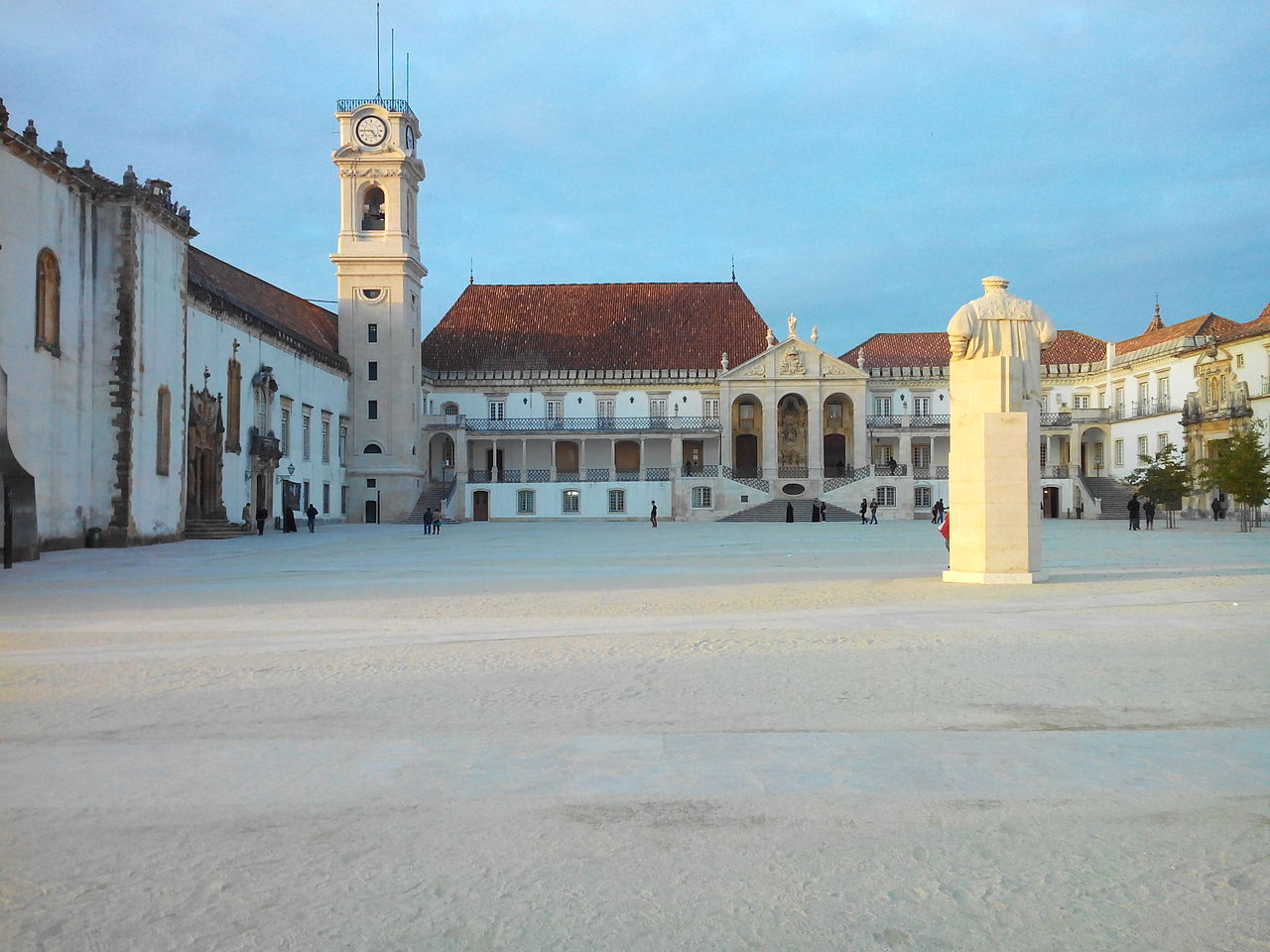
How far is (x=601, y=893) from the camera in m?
3.60

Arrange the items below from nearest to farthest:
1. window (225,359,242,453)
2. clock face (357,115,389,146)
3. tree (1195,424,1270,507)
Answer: tree (1195,424,1270,507)
window (225,359,242,453)
clock face (357,115,389,146)

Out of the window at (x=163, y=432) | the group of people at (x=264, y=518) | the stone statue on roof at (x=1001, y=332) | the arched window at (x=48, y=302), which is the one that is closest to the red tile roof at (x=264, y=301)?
the window at (x=163, y=432)

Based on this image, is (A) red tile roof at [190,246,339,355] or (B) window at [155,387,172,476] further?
(A) red tile roof at [190,246,339,355]

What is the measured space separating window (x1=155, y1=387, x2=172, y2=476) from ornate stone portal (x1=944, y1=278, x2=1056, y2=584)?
2312cm

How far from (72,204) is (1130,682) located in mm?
28482

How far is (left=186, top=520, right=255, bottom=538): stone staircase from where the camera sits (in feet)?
117

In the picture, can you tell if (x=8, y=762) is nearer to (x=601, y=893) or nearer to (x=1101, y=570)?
(x=601, y=893)

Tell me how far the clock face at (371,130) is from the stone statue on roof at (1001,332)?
149ft

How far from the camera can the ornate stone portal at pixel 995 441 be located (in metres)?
15.6

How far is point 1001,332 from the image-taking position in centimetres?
1614

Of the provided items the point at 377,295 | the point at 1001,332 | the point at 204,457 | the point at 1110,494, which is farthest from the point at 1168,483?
the point at 377,295

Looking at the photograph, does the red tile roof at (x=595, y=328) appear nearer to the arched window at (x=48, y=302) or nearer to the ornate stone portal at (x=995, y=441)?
the arched window at (x=48, y=302)

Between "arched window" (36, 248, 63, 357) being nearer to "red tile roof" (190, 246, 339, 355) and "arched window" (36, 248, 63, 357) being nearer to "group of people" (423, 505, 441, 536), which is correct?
"red tile roof" (190, 246, 339, 355)

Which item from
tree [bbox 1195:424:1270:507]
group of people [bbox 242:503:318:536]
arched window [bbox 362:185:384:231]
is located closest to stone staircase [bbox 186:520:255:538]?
group of people [bbox 242:503:318:536]
